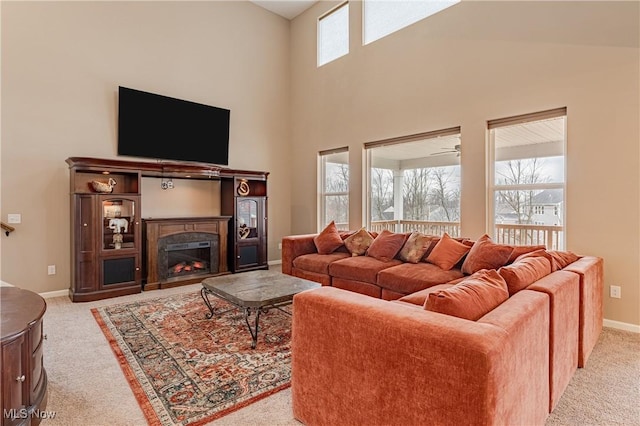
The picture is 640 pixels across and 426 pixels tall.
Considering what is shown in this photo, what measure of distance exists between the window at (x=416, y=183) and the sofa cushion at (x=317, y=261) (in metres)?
1.27

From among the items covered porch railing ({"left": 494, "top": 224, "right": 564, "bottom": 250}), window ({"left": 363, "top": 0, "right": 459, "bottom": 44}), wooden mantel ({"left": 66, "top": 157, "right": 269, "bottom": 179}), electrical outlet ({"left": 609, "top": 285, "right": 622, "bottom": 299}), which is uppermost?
window ({"left": 363, "top": 0, "right": 459, "bottom": 44})

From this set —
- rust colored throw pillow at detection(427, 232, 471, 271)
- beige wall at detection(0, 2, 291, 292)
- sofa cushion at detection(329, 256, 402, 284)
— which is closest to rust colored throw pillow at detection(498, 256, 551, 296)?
rust colored throw pillow at detection(427, 232, 471, 271)

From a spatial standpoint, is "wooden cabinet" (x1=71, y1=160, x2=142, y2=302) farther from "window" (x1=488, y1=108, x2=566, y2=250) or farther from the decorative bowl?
"window" (x1=488, y1=108, x2=566, y2=250)

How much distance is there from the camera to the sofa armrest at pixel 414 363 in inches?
44.3

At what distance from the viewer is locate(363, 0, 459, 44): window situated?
4612mm

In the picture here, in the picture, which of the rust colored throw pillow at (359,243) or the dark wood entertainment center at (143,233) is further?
the rust colored throw pillow at (359,243)

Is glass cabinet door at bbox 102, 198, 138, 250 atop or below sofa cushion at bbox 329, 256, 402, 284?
atop

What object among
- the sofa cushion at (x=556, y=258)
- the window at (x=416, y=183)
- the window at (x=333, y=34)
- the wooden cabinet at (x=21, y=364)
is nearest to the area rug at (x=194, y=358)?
the wooden cabinet at (x=21, y=364)

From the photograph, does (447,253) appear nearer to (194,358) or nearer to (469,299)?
(469,299)

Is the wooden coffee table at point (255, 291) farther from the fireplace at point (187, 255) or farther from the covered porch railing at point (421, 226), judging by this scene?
the covered porch railing at point (421, 226)

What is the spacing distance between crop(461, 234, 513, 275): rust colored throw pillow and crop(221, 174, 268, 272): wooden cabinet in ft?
11.5

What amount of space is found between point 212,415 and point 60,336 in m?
2.06

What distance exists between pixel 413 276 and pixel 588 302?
4.50ft

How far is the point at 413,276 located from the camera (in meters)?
3.35
